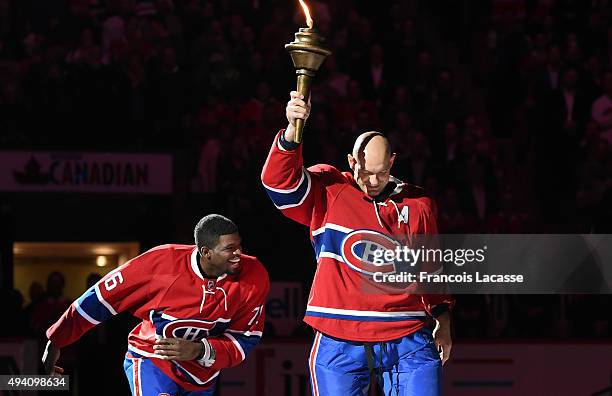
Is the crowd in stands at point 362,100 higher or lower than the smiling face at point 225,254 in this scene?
higher

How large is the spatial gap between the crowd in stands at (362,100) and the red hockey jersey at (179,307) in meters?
4.11

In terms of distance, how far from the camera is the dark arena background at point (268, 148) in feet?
34.8

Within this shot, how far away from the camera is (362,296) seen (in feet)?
22.1

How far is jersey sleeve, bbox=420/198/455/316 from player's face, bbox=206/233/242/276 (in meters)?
1.01

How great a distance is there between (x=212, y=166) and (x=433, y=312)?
6036 millimetres

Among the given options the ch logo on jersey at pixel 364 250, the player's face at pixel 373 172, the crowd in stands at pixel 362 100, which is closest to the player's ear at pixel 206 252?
the ch logo on jersey at pixel 364 250

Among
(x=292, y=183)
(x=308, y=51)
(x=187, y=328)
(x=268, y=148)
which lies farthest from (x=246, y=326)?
(x=268, y=148)

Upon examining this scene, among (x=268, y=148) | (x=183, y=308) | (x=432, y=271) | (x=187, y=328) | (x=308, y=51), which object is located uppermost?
(x=268, y=148)

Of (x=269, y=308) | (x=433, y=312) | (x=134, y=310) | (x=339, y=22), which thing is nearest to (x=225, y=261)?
(x=134, y=310)

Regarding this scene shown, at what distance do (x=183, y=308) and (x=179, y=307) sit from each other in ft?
0.08

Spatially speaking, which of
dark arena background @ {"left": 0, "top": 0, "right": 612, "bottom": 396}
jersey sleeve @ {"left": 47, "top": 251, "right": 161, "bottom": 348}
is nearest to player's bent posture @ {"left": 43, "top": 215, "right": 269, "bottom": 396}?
jersey sleeve @ {"left": 47, "top": 251, "right": 161, "bottom": 348}

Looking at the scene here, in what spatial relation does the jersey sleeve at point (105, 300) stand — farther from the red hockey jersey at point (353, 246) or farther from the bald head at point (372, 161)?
the bald head at point (372, 161)

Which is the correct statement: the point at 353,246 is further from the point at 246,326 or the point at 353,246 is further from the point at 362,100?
the point at 362,100

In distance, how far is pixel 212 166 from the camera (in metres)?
12.6
